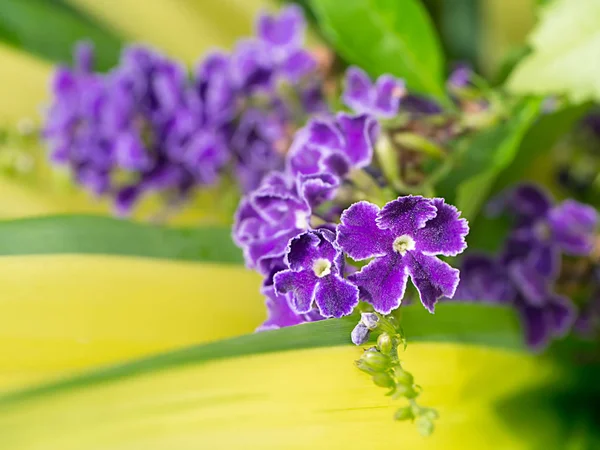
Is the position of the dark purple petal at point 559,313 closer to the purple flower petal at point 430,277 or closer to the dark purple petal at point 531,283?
the dark purple petal at point 531,283

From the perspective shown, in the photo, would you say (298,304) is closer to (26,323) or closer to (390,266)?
(390,266)

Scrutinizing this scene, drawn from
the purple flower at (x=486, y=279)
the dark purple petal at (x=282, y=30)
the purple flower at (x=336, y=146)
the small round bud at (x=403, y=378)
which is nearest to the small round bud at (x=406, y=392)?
the small round bud at (x=403, y=378)

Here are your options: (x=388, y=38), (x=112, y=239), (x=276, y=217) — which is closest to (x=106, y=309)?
(x=112, y=239)

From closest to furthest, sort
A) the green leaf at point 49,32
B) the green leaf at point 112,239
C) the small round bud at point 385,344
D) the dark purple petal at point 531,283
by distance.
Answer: the small round bud at point 385,344 → the green leaf at point 112,239 → the dark purple petal at point 531,283 → the green leaf at point 49,32

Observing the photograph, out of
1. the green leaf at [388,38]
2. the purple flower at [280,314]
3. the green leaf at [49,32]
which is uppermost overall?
the green leaf at [49,32]

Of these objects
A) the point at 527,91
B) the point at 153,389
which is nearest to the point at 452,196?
the point at 527,91

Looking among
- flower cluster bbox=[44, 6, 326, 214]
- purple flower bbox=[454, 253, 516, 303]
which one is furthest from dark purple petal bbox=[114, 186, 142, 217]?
purple flower bbox=[454, 253, 516, 303]
